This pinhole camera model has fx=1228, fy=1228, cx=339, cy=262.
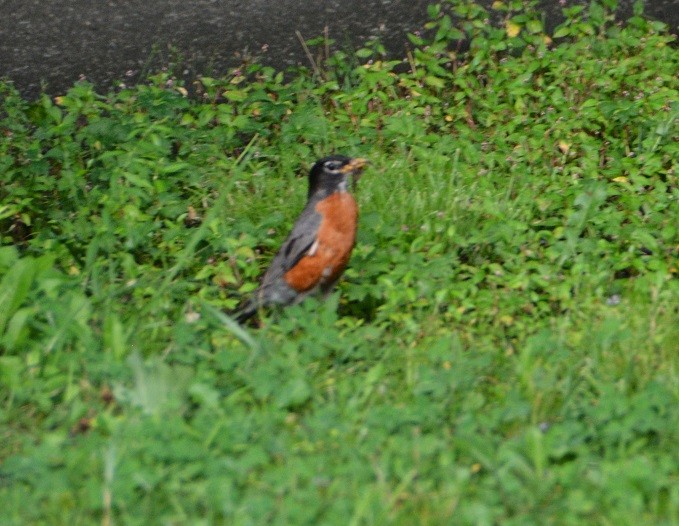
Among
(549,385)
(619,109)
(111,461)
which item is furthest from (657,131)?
(111,461)

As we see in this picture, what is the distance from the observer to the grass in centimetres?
366

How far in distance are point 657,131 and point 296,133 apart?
1.77 meters

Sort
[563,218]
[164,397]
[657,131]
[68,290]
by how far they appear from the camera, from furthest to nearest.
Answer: [657,131] → [563,218] → [68,290] → [164,397]

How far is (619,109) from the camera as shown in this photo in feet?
20.1

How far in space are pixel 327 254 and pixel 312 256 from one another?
0.20 ft

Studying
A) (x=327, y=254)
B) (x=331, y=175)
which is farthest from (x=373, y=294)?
(x=331, y=175)

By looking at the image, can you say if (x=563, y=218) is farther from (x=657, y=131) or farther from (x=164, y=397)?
(x=164, y=397)

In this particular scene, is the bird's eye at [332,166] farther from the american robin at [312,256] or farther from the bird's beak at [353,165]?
the american robin at [312,256]

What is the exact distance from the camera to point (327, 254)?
197 inches

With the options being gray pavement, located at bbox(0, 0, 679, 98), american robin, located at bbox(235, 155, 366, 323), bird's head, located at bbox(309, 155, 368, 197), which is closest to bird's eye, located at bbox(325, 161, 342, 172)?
bird's head, located at bbox(309, 155, 368, 197)

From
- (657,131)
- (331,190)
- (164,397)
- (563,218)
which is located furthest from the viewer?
(657,131)

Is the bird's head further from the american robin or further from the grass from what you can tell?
the grass

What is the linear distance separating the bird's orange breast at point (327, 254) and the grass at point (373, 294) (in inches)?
5.4

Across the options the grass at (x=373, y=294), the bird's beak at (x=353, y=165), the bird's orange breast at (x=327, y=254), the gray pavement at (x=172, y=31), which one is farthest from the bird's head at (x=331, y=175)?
the gray pavement at (x=172, y=31)
